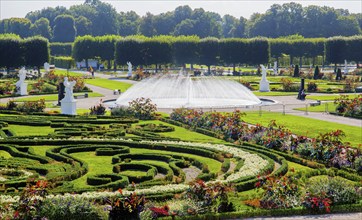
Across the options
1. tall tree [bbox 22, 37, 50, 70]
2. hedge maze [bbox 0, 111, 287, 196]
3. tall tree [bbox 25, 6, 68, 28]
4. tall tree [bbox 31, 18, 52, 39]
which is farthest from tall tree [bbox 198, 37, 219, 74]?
tall tree [bbox 25, 6, 68, 28]

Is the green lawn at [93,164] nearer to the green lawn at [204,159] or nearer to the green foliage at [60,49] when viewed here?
the green lawn at [204,159]

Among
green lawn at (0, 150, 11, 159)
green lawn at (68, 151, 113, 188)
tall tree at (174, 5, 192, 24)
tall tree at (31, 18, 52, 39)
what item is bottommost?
green lawn at (68, 151, 113, 188)

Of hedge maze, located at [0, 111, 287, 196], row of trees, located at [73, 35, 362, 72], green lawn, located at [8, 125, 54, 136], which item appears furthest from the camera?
row of trees, located at [73, 35, 362, 72]

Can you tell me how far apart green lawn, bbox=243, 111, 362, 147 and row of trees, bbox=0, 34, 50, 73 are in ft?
157

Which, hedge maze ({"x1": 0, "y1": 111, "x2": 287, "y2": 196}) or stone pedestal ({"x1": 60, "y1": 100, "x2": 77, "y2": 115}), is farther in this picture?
stone pedestal ({"x1": 60, "y1": 100, "x2": 77, "y2": 115})

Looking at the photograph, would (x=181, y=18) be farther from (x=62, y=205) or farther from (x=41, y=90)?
(x=62, y=205)

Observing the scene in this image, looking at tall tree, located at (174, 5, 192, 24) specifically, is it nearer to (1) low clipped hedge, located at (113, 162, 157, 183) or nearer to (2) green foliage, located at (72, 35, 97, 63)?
(2) green foliage, located at (72, 35, 97, 63)

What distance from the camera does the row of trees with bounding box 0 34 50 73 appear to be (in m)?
74.6

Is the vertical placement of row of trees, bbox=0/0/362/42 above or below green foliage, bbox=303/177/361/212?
above

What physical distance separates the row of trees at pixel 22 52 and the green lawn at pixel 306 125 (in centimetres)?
4775

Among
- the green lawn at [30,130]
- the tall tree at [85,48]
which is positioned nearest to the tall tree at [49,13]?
the tall tree at [85,48]

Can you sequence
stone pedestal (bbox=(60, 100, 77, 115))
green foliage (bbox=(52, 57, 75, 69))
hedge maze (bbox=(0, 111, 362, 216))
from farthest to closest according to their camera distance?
green foliage (bbox=(52, 57, 75, 69))
stone pedestal (bbox=(60, 100, 77, 115))
hedge maze (bbox=(0, 111, 362, 216))

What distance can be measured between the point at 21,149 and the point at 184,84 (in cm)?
2414

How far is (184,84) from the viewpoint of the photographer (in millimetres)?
44188
